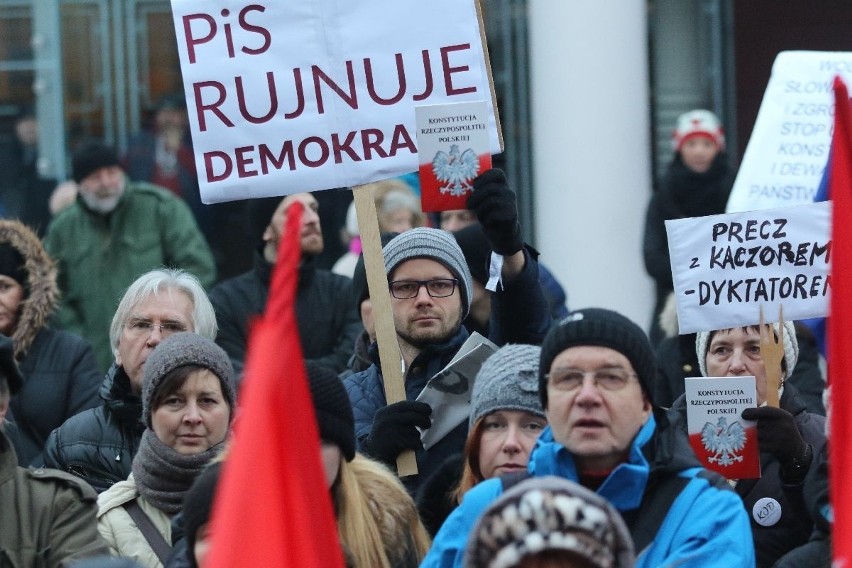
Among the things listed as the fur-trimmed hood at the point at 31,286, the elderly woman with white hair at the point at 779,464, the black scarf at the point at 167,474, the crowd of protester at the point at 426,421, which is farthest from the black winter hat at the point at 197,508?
the fur-trimmed hood at the point at 31,286

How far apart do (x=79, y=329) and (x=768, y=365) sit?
436cm

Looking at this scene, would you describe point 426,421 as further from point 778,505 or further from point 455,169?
point 778,505

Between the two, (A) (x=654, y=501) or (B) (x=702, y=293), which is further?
(B) (x=702, y=293)

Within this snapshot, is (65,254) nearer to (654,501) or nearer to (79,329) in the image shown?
(79,329)

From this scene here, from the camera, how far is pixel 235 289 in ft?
28.2

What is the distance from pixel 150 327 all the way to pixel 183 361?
2.44ft

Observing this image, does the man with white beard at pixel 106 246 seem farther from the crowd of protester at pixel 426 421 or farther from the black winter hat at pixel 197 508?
the black winter hat at pixel 197 508

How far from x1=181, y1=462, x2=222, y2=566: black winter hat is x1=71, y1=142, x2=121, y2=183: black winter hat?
4878mm

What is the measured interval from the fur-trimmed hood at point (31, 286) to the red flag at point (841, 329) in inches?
149

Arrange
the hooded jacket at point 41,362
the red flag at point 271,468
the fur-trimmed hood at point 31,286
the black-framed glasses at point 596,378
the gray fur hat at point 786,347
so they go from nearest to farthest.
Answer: the red flag at point 271,468
the black-framed glasses at point 596,378
the gray fur hat at point 786,347
the hooded jacket at point 41,362
the fur-trimmed hood at point 31,286

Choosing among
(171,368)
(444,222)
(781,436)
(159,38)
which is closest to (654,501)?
(781,436)

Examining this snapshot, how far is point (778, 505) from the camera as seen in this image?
19.2 ft

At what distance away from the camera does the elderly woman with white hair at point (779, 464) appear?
18.9 ft

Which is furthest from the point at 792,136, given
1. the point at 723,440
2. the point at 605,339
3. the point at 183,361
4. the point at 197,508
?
the point at 197,508
